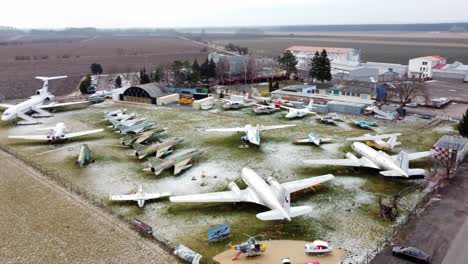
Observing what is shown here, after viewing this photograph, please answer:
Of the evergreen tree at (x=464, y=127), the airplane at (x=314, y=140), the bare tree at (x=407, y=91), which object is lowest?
the airplane at (x=314, y=140)

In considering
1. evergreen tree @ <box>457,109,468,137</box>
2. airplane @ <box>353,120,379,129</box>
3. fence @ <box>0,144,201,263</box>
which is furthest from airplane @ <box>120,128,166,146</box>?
evergreen tree @ <box>457,109,468,137</box>

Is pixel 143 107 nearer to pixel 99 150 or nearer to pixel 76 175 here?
pixel 99 150

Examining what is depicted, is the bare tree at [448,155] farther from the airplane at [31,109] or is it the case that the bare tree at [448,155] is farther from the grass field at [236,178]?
the airplane at [31,109]

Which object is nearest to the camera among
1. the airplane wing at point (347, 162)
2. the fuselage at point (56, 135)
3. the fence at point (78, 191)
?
the fence at point (78, 191)

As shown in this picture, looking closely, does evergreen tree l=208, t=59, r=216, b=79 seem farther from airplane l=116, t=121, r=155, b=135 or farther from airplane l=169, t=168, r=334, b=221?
airplane l=169, t=168, r=334, b=221

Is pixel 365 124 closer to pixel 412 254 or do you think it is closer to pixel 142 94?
pixel 412 254

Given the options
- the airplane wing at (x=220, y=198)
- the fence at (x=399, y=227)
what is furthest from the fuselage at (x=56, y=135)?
the fence at (x=399, y=227)

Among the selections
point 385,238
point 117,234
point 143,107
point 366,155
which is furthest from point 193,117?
point 385,238
